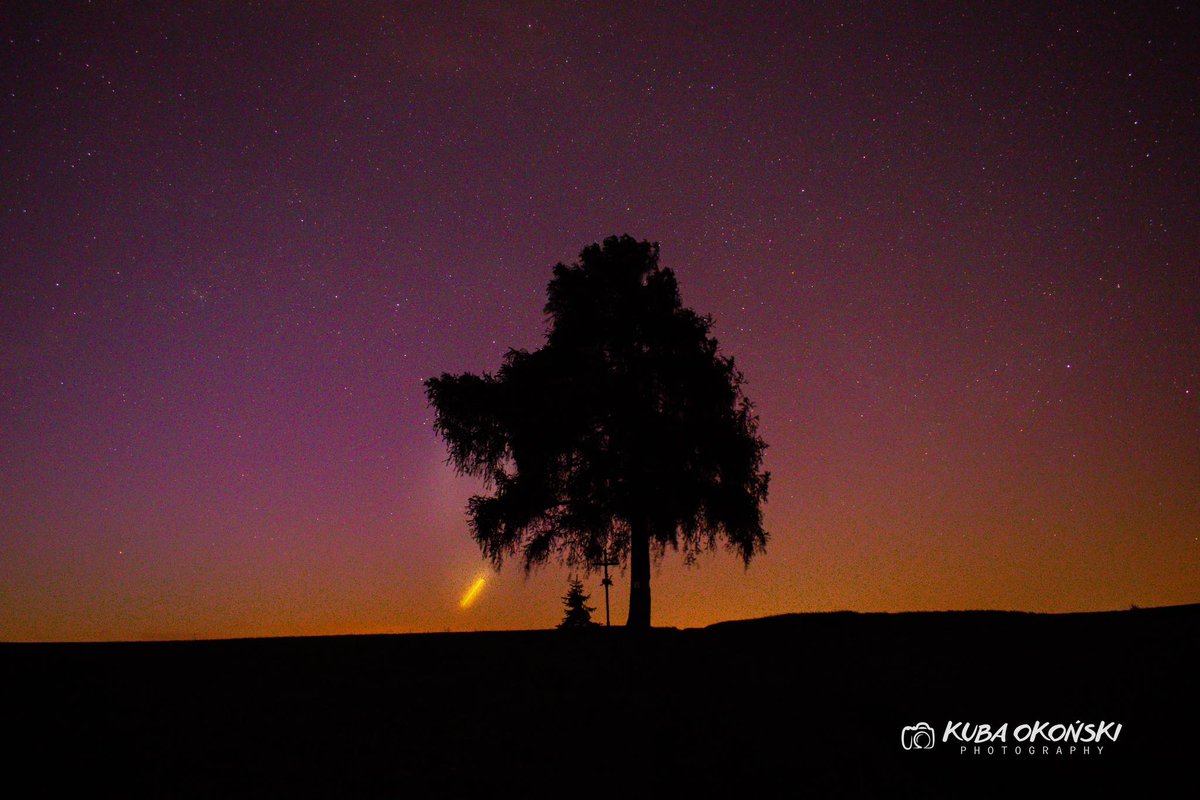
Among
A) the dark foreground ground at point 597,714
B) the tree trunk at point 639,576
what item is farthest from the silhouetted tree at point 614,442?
the dark foreground ground at point 597,714

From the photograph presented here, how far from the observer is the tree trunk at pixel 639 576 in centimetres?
1884

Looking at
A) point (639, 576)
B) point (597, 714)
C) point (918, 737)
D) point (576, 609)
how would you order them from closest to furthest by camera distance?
1. point (918, 737)
2. point (597, 714)
3. point (639, 576)
4. point (576, 609)

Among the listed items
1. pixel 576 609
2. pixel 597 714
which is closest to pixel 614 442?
pixel 597 714

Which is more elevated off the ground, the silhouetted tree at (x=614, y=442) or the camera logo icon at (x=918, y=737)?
the silhouetted tree at (x=614, y=442)

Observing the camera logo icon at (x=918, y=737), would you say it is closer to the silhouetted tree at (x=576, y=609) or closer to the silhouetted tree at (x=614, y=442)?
the silhouetted tree at (x=614, y=442)

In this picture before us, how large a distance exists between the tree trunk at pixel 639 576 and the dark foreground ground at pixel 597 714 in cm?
559

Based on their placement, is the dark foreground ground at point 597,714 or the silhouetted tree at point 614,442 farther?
the silhouetted tree at point 614,442

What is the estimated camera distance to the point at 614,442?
19.7 m

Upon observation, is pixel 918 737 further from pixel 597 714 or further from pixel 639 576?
pixel 639 576

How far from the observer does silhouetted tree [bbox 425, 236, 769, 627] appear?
63.1 ft

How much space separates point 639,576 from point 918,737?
10.5 meters

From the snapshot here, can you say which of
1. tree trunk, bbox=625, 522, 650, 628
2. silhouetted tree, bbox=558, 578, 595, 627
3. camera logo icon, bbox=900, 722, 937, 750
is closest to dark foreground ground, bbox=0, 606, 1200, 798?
camera logo icon, bbox=900, 722, 937, 750

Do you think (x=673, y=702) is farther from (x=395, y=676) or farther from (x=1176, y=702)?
(x=1176, y=702)

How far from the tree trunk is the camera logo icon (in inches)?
384
